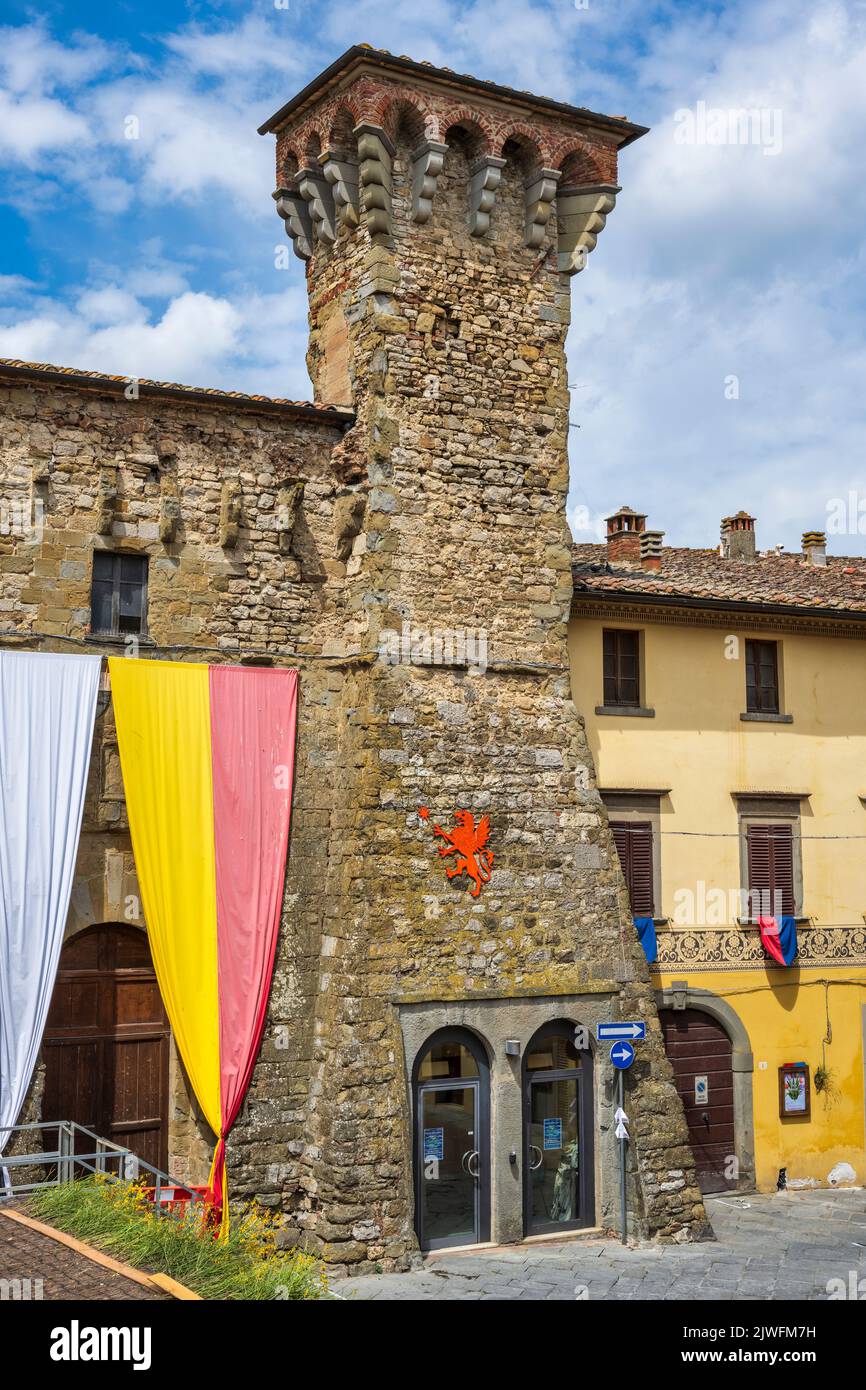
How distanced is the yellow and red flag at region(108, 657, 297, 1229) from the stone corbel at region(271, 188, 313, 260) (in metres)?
5.45

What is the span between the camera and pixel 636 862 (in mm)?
17859

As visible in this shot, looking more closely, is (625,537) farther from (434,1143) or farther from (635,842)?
(434,1143)

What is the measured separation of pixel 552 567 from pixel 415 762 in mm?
3060

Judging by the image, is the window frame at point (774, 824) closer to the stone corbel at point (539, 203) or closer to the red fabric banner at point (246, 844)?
the red fabric banner at point (246, 844)

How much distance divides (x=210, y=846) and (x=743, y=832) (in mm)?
7828

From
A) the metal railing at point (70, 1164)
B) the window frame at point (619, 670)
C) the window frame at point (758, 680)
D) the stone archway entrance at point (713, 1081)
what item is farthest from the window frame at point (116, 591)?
the window frame at point (758, 680)

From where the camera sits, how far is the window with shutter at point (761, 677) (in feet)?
62.6

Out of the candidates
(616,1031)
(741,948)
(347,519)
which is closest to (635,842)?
(741,948)

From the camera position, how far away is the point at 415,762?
15016mm

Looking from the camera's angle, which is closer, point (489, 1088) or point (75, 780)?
point (75, 780)

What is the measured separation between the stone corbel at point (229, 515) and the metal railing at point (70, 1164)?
6100mm

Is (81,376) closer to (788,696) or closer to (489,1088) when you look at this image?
(489,1088)

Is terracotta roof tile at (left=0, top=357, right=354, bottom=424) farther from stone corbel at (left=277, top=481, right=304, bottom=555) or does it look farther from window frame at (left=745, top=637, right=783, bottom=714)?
window frame at (left=745, top=637, right=783, bottom=714)
